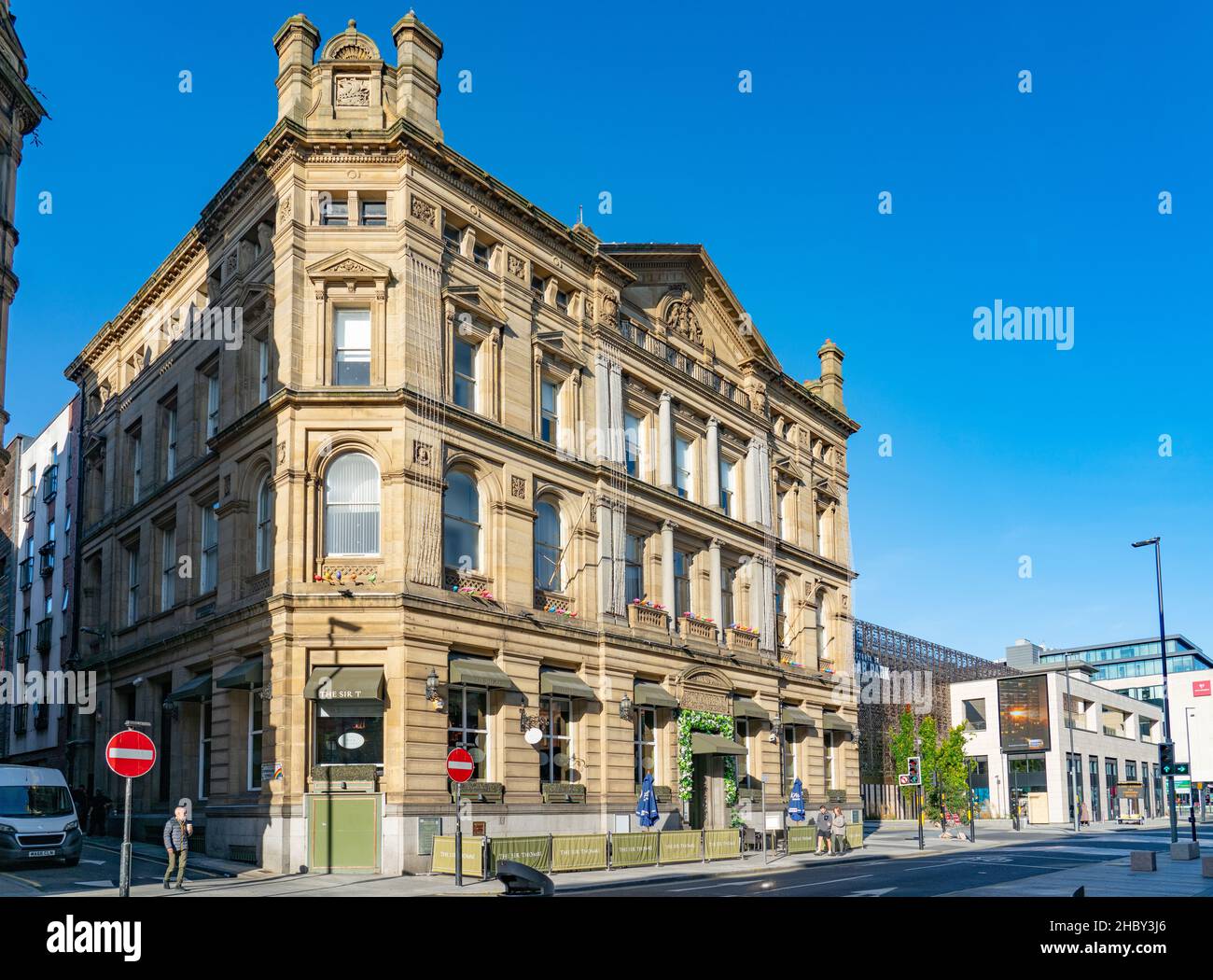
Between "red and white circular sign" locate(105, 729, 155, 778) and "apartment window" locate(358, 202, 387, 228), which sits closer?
"red and white circular sign" locate(105, 729, 155, 778)

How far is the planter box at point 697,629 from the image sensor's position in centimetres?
4225

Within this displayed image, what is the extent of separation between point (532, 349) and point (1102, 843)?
108 ft

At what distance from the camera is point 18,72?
1186 inches

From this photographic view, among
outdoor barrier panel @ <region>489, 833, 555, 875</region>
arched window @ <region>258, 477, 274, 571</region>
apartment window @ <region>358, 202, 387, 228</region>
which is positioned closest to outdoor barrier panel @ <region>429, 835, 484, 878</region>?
outdoor barrier panel @ <region>489, 833, 555, 875</region>

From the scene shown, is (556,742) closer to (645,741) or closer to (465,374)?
(645,741)

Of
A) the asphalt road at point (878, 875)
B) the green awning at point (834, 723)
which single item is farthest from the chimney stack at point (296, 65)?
the green awning at point (834, 723)

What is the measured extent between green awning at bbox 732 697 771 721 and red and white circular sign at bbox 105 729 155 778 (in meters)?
27.3

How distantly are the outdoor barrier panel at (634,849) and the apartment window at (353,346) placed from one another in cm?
1422

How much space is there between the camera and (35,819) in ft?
A: 91.2

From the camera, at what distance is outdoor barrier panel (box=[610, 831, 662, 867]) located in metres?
30.2

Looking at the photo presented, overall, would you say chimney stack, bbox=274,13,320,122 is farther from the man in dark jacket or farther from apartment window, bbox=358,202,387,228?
the man in dark jacket

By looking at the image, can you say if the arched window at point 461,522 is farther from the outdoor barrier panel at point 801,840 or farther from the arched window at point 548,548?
the outdoor barrier panel at point 801,840
